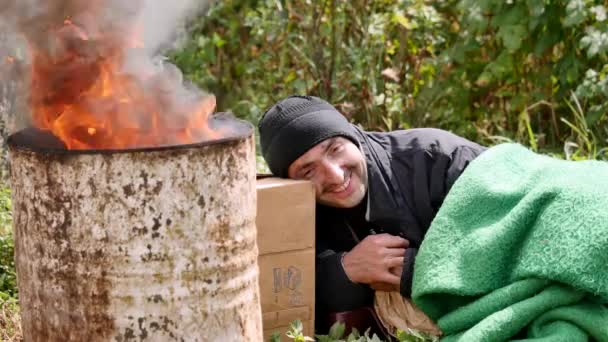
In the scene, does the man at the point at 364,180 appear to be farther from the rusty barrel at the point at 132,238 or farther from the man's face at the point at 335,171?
the rusty barrel at the point at 132,238

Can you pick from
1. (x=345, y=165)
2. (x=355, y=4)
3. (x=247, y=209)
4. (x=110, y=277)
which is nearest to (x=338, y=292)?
(x=345, y=165)

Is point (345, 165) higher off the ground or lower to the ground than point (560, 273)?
higher

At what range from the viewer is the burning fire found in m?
3.05

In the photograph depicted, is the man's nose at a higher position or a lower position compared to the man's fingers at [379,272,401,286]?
higher

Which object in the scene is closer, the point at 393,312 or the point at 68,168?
the point at 68,168

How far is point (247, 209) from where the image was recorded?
3.11 metres

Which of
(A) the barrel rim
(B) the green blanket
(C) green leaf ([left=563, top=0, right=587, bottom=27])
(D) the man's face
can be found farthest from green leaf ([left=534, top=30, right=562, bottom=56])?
(A) the barrel rim

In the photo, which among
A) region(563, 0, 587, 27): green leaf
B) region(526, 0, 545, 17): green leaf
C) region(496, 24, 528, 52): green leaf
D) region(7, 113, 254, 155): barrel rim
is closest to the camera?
region(7, 113, 254, 155): barrel rim

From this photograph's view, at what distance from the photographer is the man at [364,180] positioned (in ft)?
12.9

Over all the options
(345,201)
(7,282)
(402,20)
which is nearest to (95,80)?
(345,201)

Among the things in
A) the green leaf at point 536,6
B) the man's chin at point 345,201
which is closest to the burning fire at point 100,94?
the man's chin at point 345,201

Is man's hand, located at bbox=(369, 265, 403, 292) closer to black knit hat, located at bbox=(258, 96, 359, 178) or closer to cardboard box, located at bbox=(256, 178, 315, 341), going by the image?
cardboard box, located at bbox=(256, 178, 315, 341)

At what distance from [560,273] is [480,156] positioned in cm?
67

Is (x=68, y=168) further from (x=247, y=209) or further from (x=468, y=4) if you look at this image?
(x=468, y=4)
